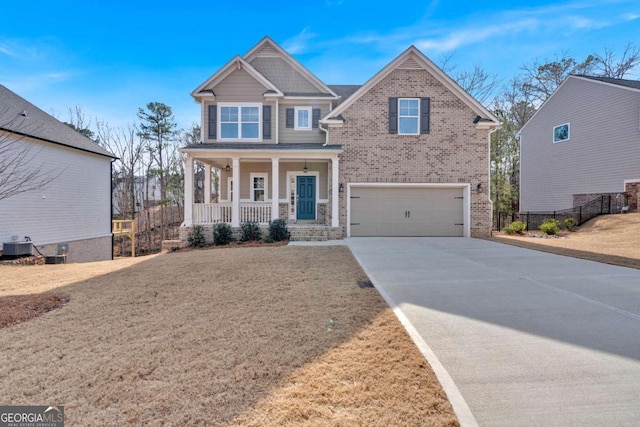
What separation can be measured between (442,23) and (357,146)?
22.2 feet

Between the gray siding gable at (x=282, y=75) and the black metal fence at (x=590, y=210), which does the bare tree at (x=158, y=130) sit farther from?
the black metal fence at (x=590, y=210)

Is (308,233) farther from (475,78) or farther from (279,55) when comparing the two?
(475,78)

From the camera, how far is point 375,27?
50.2 feet

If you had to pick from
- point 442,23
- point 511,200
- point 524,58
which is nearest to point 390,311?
point 442,23

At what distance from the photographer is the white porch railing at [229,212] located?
13.6 meters

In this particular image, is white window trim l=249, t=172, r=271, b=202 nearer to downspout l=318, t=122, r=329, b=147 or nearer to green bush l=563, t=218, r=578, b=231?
downspout l=318, t=122, r=329, b=147

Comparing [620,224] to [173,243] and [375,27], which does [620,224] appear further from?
[173,243]

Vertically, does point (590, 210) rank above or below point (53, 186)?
below

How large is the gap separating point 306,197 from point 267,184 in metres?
2.03

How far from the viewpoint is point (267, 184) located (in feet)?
51.5

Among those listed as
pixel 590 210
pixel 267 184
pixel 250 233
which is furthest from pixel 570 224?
pixel 250 233

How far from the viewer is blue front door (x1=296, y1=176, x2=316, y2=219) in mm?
15328

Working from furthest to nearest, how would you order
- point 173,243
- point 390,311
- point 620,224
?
1. point 620,224
2. point 173,243
3. point 390,311

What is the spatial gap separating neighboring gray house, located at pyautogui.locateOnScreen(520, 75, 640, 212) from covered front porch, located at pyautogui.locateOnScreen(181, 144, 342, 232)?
51.7 feet
